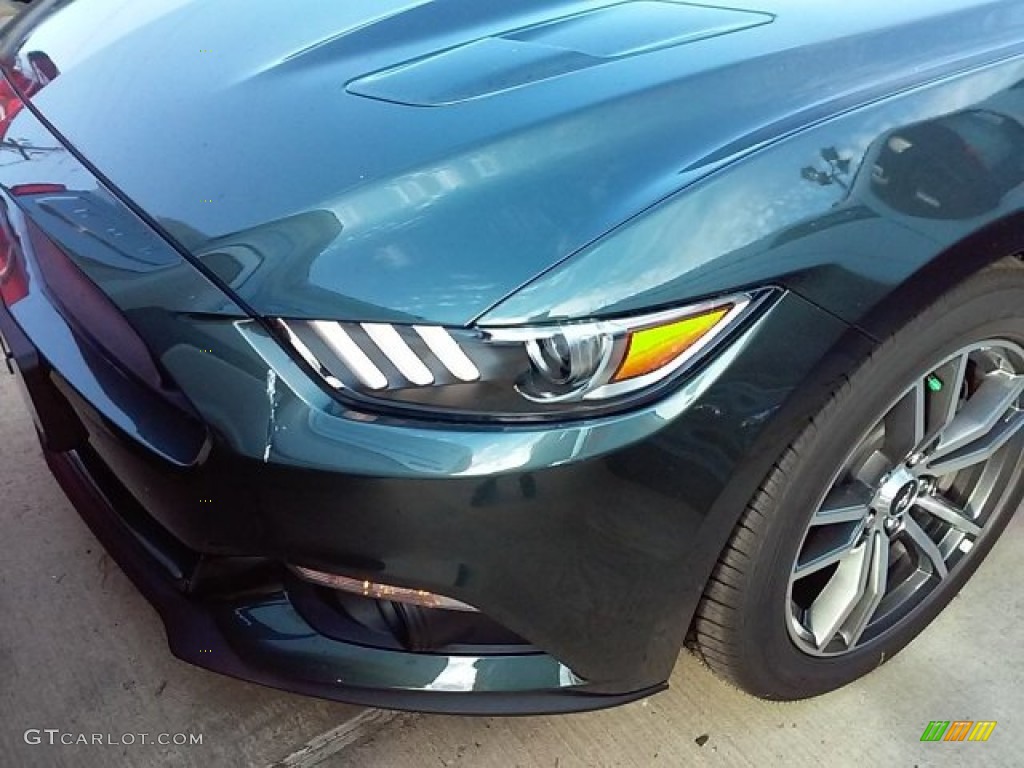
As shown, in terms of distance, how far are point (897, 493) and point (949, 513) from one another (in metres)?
0.24

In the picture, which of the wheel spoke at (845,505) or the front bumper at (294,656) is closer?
the front bumper at (294,656)

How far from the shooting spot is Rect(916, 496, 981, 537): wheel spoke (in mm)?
2039

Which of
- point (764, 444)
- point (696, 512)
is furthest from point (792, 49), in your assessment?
point (696, 512)

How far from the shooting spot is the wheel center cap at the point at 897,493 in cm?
187

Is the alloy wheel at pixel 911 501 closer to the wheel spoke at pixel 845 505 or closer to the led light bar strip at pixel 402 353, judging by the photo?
the wheel spoke at pixel 845 505

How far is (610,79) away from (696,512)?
71 cm

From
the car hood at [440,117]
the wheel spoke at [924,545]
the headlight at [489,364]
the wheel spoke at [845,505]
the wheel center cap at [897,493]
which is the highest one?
the car hood at [440,117]

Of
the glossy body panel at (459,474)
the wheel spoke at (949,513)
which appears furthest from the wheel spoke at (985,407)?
the glossy body panel at (459,474)

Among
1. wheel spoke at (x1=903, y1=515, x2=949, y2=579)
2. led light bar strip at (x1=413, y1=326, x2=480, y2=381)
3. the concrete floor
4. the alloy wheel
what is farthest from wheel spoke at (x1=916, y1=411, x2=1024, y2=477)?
led light bar strip at (x1=413, y1=326, x2=480, y2=381)

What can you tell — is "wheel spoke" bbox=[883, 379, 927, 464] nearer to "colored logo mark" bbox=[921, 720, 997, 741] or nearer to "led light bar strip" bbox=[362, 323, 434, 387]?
"colored logo mark" bbox=[921, 720, 997, 741]

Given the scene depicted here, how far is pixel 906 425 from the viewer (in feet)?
5.90

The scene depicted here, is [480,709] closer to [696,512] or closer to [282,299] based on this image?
[696,512]

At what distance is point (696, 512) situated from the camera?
58.3 inches

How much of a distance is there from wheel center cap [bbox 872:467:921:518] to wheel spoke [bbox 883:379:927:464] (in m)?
0.04
